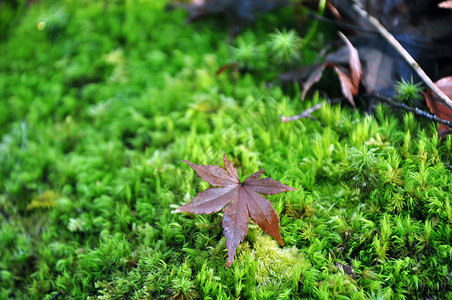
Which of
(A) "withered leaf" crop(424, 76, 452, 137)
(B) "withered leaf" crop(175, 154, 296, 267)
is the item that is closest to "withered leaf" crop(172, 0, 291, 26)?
(A) "withered leaf" crop(424, 76, 452, 137)

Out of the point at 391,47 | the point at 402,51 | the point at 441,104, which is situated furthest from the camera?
the point at 391,47

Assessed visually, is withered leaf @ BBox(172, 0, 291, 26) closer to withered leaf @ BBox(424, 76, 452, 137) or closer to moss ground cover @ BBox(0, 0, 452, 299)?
moss ground cover @ BBox(0, 0, 452, 299)

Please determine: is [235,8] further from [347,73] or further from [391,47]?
[391,47]

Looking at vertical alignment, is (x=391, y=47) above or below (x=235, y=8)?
below

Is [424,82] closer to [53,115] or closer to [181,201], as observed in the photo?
[181,201]

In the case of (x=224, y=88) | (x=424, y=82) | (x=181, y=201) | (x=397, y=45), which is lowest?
(x=181, y=201)

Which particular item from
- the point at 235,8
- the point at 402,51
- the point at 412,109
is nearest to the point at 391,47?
the point at 402,51

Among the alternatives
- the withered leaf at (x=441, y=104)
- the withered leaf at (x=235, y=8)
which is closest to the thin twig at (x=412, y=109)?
the withered leaf at (x=441, y=104)

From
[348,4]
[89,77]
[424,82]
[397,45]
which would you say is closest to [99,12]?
[89,77]
